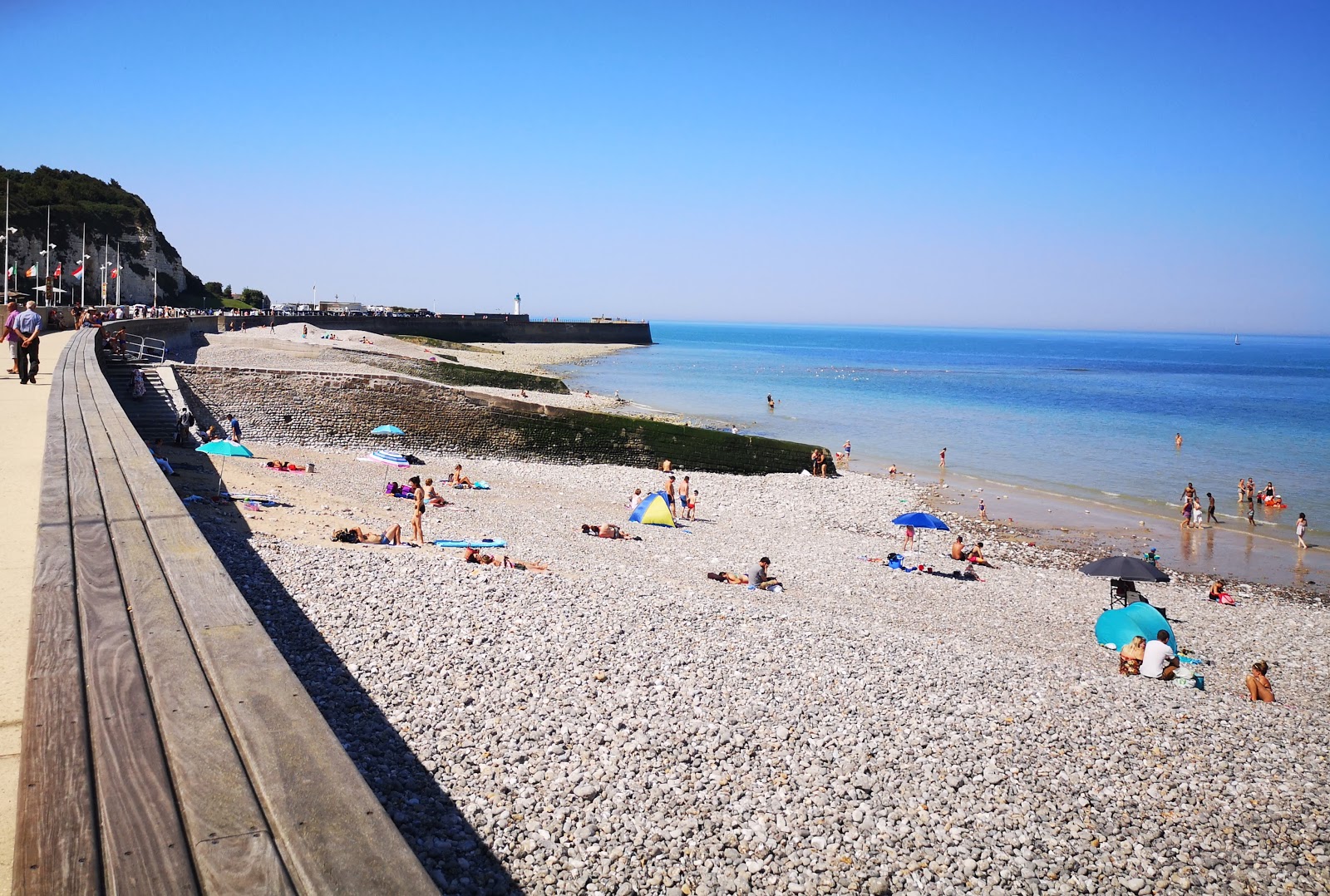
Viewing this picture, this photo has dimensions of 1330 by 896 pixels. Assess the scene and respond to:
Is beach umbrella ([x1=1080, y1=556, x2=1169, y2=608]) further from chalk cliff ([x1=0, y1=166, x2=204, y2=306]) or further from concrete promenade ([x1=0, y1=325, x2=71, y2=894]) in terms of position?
chalk cliff ([x1=0, y1=166, x2=204, y2=306])

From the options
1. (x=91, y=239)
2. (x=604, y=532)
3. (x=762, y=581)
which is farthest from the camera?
(x=91, y=239)

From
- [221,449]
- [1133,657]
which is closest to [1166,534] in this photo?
[1133,657]

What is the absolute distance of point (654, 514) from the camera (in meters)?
18.2

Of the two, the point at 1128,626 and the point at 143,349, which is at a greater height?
the point at 143,349

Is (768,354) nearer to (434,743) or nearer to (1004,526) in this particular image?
(1004,526)

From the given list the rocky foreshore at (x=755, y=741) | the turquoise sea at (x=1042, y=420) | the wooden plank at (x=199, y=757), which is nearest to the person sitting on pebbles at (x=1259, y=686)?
the rocky foreshore at (x=755, y=741)

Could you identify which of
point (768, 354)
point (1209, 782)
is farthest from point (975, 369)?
point (1209, 782)

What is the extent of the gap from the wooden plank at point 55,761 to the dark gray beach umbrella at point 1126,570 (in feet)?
47.9

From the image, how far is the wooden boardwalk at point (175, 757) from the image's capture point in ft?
6.90

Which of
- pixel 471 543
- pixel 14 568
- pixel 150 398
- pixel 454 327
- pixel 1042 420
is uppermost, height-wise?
pixel 454 327

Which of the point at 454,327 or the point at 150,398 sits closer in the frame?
the point at 150,398

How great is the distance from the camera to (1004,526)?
2214 cm

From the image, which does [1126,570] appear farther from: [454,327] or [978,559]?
[454,327]

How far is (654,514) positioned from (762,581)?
5016mm
